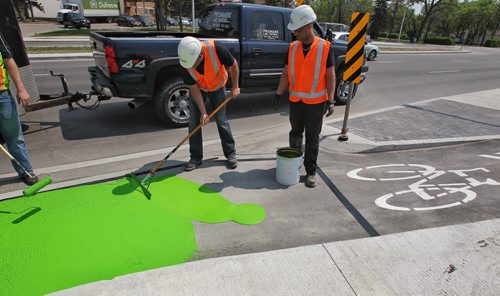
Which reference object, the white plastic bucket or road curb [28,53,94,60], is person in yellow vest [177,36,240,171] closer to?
the white plastic bucket

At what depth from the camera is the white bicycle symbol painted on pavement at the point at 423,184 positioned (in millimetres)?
3615

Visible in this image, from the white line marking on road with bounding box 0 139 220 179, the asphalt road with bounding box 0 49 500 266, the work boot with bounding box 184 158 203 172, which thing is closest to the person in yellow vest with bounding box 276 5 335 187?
the asphalt road with bounding box 0 49 500 266

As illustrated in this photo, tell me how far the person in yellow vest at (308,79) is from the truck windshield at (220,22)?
286 centimetres

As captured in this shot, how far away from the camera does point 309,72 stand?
3572mm

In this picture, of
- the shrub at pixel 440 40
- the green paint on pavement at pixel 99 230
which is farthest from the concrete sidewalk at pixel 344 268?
the shrub at pixel 440 40

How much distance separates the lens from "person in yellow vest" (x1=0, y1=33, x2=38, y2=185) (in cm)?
343

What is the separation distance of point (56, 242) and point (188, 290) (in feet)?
4.56

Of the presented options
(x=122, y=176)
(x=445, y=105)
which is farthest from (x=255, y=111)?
(x=445, y=105)

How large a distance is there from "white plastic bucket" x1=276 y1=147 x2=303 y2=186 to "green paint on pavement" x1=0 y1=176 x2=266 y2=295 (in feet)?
2.08

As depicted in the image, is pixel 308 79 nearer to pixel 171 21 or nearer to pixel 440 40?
pixel 171 21

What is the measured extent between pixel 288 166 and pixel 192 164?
4.37 ft

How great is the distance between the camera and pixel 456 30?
7444 cm

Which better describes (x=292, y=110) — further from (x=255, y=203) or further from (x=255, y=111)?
(x=255, y=111)

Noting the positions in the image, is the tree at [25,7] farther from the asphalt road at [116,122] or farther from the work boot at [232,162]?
the work boot at [232,162]
